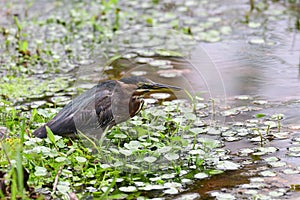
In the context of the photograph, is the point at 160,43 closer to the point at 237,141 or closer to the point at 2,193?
the point at 237,141

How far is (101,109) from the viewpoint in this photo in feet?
18.8

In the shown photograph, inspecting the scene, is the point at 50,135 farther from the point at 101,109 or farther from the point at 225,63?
the point at 225,63

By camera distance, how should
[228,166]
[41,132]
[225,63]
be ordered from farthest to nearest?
[225,63], [41,132], [228,166]

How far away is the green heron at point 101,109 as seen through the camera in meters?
5.61

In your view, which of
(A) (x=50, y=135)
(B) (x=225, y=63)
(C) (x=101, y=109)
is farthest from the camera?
(B) (x=225, y=63)

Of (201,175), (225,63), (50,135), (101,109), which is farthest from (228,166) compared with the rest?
(225,63)

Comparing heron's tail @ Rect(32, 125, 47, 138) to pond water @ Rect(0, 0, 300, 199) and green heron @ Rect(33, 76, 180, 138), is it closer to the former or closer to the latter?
green heron @ Rect(33, 76, 180, 138)

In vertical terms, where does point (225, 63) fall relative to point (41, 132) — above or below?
above

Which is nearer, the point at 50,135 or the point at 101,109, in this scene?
the point at 50,135

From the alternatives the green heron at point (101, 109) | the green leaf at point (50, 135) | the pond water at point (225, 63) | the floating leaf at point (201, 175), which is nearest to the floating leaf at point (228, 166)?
the pond water at point (225, 63)

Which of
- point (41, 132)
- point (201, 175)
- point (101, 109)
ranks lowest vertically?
point (201, 175)

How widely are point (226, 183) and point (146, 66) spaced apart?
3.30m

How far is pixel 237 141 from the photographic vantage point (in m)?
5.71

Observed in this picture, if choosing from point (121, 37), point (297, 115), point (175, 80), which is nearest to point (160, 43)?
point (121, 37)
